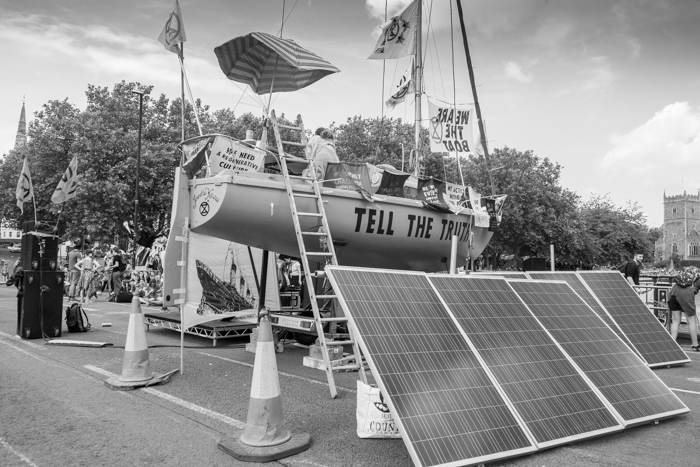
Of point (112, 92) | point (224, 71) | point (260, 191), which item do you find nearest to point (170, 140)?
point (112, 92)

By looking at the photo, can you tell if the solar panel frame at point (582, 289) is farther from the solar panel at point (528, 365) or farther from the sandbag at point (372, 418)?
the sandbag at point (372, 418)

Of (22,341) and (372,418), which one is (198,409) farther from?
(22,341)

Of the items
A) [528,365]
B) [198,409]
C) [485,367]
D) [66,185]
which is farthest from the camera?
[66,185]

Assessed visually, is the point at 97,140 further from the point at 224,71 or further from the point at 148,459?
the point at 148,459

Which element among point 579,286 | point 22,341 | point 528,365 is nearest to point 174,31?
point 22,341

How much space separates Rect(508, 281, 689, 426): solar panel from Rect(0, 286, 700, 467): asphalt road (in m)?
0.21

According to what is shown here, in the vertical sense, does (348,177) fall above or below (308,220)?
above

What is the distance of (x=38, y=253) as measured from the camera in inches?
369

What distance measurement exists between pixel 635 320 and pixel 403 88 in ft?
22.8

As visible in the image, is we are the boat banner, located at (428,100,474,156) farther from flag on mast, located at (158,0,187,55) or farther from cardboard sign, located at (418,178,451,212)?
flag on mast, located at (158,0,187,55)

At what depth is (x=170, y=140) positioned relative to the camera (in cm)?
3484

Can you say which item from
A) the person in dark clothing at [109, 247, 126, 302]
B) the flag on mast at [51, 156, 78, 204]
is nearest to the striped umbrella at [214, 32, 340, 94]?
the flag on mast at [51, 156, 78, 204]

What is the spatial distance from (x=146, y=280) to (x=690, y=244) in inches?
6181

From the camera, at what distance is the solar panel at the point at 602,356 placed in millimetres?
4578
